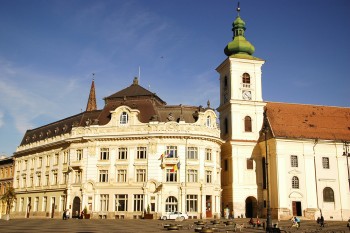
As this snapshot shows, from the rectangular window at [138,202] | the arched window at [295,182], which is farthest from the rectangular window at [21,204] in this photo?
the arched window at [295,182]

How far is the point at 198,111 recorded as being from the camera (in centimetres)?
5622

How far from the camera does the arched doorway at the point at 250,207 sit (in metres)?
58.9

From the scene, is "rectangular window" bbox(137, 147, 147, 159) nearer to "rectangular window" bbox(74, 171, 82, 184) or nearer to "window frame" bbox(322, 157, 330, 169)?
"rectangular window" bbox(74, 171, 82, 184)

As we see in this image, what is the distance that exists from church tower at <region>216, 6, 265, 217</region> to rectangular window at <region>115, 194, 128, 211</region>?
15221 mm

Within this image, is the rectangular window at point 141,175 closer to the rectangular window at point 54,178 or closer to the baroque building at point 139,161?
the baroque building at point 139,161

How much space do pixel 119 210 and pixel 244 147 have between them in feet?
66.2

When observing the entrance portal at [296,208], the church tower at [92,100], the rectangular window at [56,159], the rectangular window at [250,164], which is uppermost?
the church tower at [92,100]

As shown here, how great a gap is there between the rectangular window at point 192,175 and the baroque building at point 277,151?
7602 millimetres

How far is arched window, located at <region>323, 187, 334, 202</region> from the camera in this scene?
57.0m

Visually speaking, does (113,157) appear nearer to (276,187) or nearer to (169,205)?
(169,205)

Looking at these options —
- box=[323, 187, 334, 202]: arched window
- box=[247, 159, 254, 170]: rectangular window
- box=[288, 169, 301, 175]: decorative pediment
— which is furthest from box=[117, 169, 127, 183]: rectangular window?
box=[323, 187, 334, 202]: arched window

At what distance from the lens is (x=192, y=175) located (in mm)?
53469

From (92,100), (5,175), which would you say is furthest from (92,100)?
(5,175)

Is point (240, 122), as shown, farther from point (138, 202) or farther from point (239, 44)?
point (138, 202)
